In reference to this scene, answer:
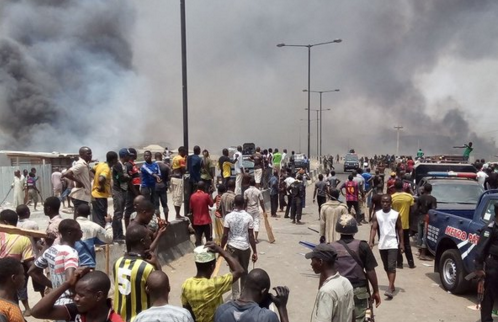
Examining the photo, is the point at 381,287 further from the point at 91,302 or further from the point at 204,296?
the point at 91,302

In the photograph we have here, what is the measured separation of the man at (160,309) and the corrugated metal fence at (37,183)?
717 inches

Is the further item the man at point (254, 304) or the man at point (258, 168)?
the man at point (258, 168)

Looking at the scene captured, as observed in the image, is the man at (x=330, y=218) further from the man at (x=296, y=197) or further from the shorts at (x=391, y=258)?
the man at (x=296, y=197)

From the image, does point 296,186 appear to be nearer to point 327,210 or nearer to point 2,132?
point 327,210

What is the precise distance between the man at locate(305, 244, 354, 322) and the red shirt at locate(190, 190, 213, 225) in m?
5.29

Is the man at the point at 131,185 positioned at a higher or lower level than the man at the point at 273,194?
higher

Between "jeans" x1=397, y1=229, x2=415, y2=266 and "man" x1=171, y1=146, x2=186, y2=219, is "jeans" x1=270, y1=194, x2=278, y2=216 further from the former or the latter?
"jeans" x1=397, y1=229, x2=415, y2=266

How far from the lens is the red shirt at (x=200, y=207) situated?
30.0 feet

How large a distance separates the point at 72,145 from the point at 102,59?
1172 cm

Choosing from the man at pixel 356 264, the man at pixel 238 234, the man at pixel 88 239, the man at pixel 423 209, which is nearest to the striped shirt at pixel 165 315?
the man at pixel 88 239

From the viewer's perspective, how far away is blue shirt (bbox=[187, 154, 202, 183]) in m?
11.3

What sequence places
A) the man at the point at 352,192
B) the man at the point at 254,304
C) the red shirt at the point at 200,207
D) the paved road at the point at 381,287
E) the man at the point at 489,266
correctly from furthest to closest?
the man at the point at 352,192 < the red shirt at the point at 200,207 < the paved road at the point at 381,287 < the man at the point at 489,266 < the man at the point at 254,304

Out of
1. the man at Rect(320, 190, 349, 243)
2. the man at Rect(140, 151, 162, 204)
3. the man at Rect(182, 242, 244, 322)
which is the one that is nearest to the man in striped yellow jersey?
the man at Rect(182, 242, 244, 322)

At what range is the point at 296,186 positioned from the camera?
15.3 meters
